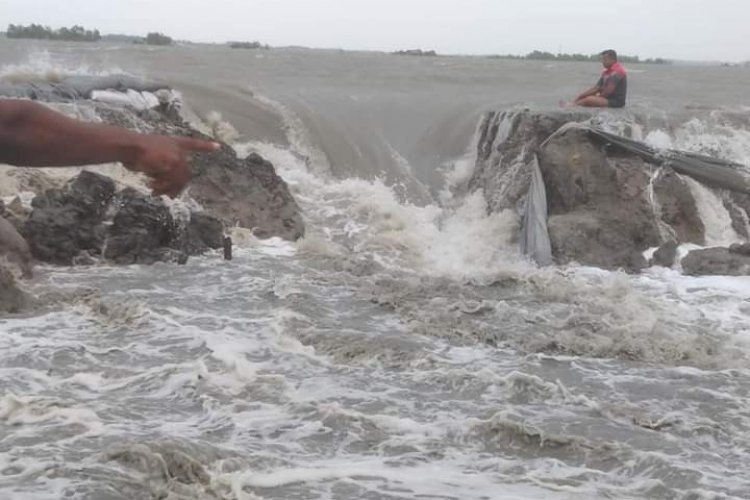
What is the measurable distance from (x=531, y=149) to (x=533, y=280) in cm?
299

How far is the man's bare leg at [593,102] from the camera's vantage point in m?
12.4

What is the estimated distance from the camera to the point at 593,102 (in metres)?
12.4

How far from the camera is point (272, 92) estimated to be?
15.7 metres

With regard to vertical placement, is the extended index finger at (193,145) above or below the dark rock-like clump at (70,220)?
above

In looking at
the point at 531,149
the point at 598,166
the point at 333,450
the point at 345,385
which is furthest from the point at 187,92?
the point at 333,450

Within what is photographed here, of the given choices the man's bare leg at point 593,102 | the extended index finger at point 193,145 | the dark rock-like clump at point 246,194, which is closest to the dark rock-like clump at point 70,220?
the dark rock-like clump at point 246,194

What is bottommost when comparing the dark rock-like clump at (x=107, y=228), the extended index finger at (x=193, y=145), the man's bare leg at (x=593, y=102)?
the dark rock-like clump at (x=107, y=228)

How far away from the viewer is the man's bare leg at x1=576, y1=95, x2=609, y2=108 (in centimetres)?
1240

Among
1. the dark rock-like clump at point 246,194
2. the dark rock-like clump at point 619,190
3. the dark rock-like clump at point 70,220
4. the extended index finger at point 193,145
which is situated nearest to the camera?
the extended index finger at point 193,145

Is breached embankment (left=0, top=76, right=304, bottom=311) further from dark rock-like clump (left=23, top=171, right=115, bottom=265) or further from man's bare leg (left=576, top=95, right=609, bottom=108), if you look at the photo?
man's bare leg (left=576, top=95, right=609, bottom=108)

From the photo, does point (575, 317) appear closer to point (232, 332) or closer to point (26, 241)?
point (232, 332)

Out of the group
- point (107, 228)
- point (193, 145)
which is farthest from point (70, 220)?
point (193, 145)

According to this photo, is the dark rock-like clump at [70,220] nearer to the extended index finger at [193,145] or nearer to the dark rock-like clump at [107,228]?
the dark rock-like clump at [107,228]

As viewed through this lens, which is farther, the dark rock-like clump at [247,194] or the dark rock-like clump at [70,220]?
the dark rock-like clump at [247,194]
